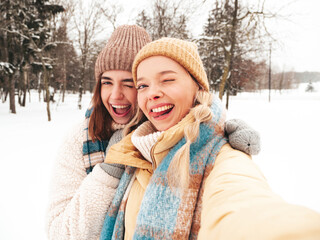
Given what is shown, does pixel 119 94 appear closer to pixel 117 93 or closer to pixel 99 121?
pixel 117 93

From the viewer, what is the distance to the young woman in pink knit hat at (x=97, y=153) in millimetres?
1224

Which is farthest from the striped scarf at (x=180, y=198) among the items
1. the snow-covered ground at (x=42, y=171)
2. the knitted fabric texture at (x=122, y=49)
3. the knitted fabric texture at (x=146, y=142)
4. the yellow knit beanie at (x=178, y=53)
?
the snow-covered ground at (x=42, y=171)

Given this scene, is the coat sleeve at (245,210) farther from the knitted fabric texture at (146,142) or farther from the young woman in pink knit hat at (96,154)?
the young woman in pink knit hat at (96,154)

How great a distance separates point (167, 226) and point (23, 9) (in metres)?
16.7

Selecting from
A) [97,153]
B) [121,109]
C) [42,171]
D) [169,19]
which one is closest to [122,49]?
[121,109]

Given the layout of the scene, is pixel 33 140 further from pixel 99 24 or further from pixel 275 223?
pixel 99 24

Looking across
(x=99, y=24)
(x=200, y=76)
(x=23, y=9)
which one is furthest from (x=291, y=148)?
(x=23, y=9)

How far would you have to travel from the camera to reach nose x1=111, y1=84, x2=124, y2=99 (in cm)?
154

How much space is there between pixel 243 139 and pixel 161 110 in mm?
511

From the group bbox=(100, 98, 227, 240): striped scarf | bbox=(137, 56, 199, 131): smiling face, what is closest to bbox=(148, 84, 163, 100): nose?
bbox=(137, 56, 199, 131): smiling face

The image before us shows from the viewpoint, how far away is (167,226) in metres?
0.86

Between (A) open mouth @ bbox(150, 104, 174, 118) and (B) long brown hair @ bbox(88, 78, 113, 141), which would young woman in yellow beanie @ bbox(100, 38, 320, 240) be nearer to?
(A) open mouth @ bbox(150, 104, 174, 118)

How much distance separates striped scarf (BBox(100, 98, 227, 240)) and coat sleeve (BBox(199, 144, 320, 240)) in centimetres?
8

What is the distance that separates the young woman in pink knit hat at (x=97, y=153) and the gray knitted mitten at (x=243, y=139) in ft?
2.44
